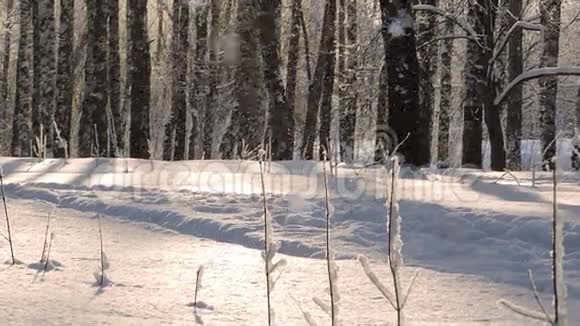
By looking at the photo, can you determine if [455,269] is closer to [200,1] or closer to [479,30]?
[479,30]

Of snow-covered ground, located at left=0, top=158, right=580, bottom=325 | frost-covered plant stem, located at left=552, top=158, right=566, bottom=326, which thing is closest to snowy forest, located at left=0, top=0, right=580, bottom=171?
snow-covered ground, located at left=0, top=158, right=580, bottom=325

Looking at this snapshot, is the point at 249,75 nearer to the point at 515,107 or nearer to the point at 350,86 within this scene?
the point at 350,86

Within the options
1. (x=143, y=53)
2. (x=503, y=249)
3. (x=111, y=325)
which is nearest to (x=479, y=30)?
(x=143, y=53)

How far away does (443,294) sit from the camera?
87.0 inches

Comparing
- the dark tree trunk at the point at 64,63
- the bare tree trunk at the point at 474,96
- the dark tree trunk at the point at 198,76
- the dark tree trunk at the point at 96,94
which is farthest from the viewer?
the dark tree trunk at the point at 198,76

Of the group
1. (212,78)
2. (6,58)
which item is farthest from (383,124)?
(6,58)

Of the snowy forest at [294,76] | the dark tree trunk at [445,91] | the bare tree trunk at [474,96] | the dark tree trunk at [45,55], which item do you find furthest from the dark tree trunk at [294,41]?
the bare tree trunk at [474,96]

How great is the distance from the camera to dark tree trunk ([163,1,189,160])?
1641 centimetres

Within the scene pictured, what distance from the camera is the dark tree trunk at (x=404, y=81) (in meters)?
6.39

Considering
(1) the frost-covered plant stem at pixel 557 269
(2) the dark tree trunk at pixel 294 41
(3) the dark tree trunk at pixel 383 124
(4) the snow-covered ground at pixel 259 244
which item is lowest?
(4) the snow-covered ground at pixel 259 244

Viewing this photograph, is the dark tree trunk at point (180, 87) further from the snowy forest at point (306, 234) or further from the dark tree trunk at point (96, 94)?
the snowy forest at point (306, 234)

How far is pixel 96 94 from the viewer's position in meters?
11.0

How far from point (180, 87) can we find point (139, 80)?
7.17m

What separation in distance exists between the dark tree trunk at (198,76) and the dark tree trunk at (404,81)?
11.7 metres
